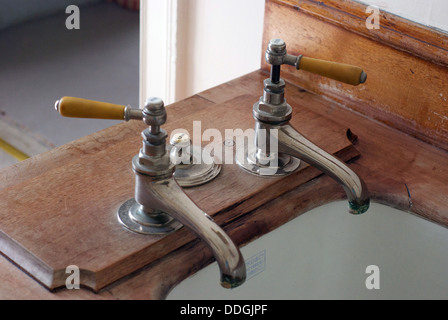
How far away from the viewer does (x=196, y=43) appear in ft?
3.53

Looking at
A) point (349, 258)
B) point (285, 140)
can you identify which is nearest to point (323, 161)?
point (285, 140)

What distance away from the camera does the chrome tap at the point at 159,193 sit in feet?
1.82

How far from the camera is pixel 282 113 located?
2.27ft

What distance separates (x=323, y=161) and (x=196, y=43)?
18.5 inches

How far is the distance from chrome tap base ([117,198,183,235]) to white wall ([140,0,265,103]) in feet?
1.36

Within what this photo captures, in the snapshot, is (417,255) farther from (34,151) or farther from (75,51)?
(75,51)

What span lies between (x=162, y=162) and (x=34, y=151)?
142 cm

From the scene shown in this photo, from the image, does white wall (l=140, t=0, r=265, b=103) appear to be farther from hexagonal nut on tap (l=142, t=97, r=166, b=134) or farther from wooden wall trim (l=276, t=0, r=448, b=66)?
hexagonal nut on tap (l=142, t=97, r=166, b=134)

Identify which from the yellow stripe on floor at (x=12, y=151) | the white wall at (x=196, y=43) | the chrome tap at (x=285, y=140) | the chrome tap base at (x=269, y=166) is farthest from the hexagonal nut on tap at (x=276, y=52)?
the yellow stripe on floor at (x=12, y=151)

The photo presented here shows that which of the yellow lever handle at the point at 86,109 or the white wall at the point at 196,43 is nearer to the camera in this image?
the yellow lever handle at the point at 86,109

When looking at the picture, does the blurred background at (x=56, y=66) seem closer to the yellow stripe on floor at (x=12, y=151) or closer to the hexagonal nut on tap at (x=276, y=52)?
the yellow stripe on floor at (x=12, y=151)

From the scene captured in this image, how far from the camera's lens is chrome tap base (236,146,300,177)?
0.71m

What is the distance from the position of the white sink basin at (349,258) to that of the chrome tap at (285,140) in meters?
0.07
